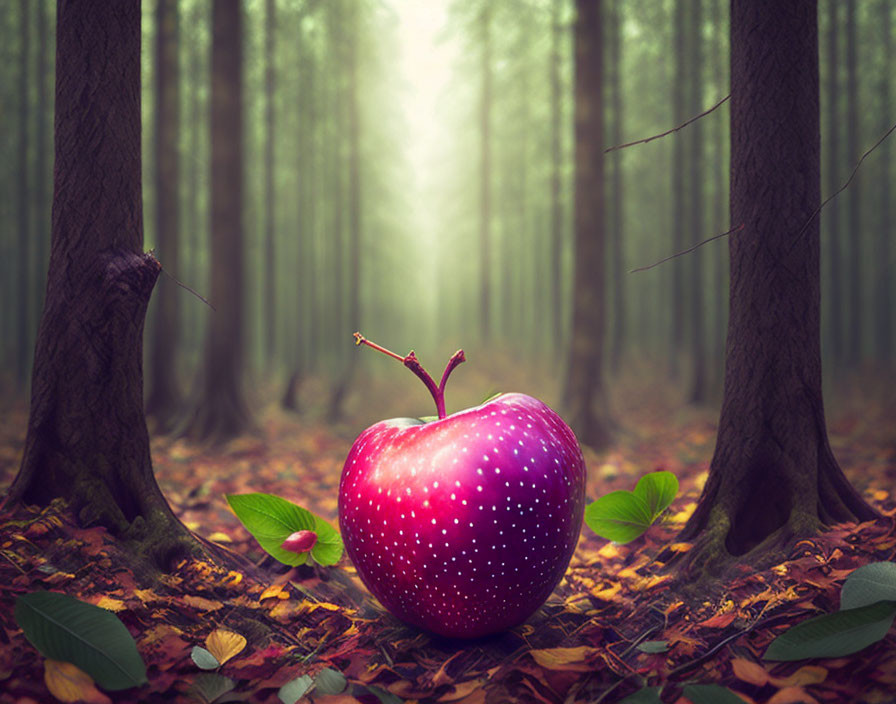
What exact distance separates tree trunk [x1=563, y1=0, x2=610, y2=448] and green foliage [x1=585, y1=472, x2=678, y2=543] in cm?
465

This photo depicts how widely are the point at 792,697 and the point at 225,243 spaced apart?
323 inches

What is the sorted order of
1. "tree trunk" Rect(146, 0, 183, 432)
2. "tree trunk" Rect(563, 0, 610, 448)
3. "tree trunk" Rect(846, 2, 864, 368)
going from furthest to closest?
"tree trunk" Rect(846, 2, 864, 368) → "tree trunk" Rect(146, 0, 183, 432) → "tree trunk" Rect(563, 0, 610, 448)

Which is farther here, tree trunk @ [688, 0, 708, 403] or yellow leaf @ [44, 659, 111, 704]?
tree trunk @ [688, 0, 708, 403]

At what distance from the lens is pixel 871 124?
1577 centimetres

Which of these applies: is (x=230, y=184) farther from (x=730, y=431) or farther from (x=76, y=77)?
(x=730, y=431)

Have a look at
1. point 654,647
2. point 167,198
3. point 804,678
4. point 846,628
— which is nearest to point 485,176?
point 167,198

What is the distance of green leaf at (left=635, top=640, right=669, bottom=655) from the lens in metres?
2.47

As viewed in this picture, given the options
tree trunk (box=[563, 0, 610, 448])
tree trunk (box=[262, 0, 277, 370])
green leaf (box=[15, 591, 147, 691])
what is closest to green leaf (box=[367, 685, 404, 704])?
green leaf (box=[15, 591, 147, 691])

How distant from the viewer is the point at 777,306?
3.04 metres

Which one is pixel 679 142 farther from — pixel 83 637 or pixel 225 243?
pixel 83 637

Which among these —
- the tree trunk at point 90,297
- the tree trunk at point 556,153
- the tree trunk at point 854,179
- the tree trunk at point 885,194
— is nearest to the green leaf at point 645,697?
the tree trunk at point 90,297

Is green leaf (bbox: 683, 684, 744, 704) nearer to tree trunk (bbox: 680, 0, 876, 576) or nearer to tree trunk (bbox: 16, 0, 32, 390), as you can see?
tree trunk (bbox: 680, 0, 876, 576)

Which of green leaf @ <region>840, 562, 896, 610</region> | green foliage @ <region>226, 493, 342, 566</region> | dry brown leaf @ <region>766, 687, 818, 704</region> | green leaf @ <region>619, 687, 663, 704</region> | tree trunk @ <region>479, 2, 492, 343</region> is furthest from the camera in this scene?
tree trunk @ <region>479, 2, 492, 343</region>

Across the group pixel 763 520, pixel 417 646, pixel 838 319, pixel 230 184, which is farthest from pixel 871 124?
pixel 417 646
